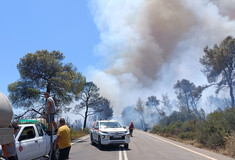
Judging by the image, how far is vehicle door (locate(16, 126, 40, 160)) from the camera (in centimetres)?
658

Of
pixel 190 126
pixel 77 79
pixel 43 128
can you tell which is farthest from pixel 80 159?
pixel 190 126

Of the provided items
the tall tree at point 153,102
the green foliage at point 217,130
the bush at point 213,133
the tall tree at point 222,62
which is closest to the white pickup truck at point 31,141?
the green foliage at point 217,130

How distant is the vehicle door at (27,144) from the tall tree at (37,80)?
38.4ft

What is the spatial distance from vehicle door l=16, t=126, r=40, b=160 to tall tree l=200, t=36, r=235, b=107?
30096 millimetres

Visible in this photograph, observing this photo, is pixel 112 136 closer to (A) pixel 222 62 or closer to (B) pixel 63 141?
(B) pixel 63 141

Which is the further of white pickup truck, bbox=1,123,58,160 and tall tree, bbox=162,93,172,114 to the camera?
tall tree, bbox=162,93,172,114

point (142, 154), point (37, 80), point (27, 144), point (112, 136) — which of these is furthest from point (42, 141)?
point (37, 80)

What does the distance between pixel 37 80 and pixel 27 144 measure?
45.0 feet

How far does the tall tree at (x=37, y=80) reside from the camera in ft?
61.7

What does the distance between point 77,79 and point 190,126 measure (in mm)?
11956

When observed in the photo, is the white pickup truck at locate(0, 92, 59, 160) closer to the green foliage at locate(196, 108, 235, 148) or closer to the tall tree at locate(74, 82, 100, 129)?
the green foliage at locate(196, 108, 235, 148)

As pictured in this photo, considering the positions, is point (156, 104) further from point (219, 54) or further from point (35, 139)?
point (35, 139)

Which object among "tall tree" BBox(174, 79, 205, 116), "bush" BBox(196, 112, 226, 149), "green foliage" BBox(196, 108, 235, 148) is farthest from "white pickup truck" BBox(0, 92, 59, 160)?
"tall tree" BBox(174, 79, 205, 116)

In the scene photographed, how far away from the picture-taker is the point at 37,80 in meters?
19.9
